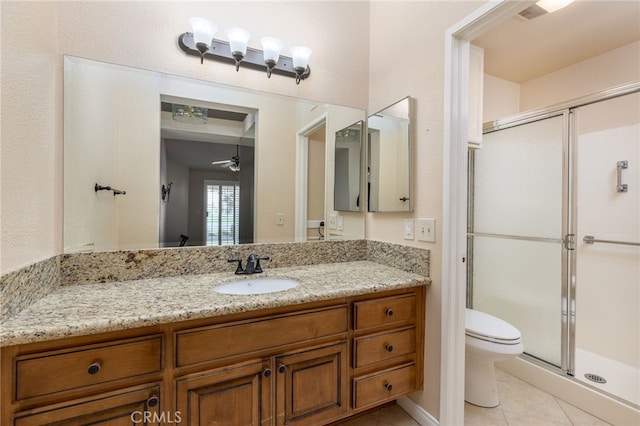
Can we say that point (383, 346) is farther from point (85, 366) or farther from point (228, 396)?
point (85, 366)

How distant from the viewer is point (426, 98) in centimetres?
153

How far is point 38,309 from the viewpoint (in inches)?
37.3

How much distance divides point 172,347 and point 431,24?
74.7 inches

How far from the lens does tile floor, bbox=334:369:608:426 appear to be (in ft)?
5.10

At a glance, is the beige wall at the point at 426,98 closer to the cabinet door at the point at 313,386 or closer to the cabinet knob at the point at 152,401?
the cabinet door at the point at 313,386

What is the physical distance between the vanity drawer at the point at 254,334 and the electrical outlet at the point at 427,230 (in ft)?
1.89

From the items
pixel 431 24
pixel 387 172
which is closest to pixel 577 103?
pixel 431 24

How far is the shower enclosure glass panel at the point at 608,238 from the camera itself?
2.00 m

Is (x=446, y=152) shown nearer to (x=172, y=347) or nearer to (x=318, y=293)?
(x=318, y=293)

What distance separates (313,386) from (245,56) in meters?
1.71

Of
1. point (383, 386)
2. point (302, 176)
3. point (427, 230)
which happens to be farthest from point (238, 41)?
point (383, 386)

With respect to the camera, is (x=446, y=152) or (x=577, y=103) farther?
(x=577, y=103)

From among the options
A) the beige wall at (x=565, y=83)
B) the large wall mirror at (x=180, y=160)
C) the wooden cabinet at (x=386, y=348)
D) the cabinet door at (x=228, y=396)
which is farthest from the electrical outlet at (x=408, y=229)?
the beige wall at (x=565, y=83)

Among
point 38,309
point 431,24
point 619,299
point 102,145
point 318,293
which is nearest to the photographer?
point 38,309
